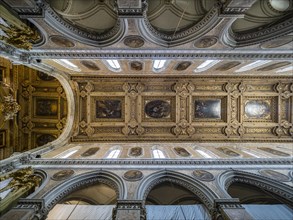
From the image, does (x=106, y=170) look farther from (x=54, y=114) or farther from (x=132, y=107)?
(x=54, y=114)

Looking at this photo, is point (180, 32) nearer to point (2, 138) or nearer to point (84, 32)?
point (84, 32)

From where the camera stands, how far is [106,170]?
24.5 feet

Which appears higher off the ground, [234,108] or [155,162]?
[234,108]

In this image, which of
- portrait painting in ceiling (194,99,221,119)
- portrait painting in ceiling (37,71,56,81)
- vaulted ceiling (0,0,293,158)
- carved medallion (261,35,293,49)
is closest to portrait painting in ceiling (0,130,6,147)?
portrait painting in ceiling (37,71,56,81)

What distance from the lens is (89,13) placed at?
6.42m

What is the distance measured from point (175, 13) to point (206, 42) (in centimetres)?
166

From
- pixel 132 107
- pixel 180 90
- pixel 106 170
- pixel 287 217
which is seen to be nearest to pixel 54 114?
pixel 132 107

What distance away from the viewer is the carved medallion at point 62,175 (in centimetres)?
715

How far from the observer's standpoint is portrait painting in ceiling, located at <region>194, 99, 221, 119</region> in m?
13.5

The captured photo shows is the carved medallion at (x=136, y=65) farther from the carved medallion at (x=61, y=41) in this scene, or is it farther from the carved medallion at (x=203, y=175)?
the carved medallion at (x=203, y=175)

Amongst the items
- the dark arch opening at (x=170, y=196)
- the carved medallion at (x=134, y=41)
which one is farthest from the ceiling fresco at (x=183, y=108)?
the carved medallion at (x=134, y=41)

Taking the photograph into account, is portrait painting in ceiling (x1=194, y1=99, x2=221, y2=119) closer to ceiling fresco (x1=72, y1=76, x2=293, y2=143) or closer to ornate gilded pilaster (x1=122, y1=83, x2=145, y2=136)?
ceiling fresco (x1=72, y1=76, x2=293, y2=143)

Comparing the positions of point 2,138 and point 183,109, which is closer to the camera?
point 2,138

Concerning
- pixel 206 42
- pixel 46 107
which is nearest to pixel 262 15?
pixel 206 42
